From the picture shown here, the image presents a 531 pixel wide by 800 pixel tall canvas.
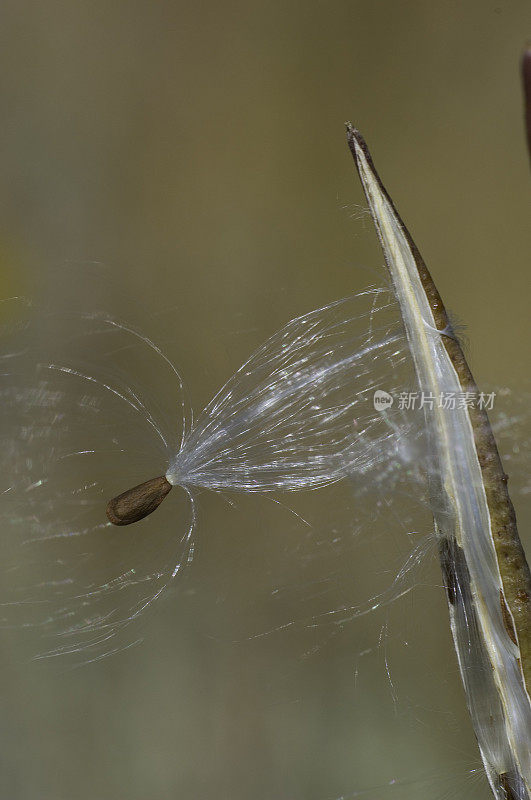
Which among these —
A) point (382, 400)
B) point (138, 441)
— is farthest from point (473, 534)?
point (138, 441)

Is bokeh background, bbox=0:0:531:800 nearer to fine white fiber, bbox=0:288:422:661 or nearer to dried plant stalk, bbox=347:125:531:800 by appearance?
fine white fiber, bbox=0:288:422:661

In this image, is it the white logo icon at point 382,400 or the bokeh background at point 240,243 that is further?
the bokeh background at point 240,243

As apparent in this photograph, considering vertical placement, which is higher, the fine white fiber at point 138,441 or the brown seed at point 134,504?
the fine white fiber at point 138,441

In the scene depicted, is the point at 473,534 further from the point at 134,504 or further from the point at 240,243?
the point at 240,243

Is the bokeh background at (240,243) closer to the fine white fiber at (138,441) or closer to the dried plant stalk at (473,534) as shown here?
the fine white fiber at (138,441)

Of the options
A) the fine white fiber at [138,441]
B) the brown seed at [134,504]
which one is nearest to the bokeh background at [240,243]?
the fine white fiber at [138,441]
